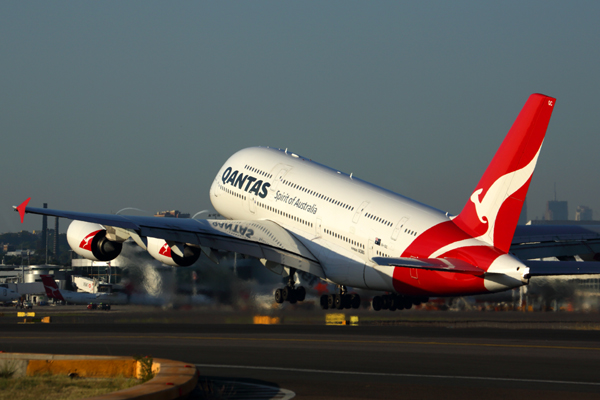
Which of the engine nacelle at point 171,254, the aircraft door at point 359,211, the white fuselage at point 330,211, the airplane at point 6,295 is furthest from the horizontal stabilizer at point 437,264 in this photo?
the airplane at point 6,295

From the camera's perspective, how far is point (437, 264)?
3133 cm

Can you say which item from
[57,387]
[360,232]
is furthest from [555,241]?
[57,387]

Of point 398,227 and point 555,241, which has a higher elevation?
point 398,227

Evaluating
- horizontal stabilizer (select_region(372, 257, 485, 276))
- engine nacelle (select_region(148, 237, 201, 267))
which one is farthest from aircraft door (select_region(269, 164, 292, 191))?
horizontal stabilizer (select_region(372, 257, 485, 276))

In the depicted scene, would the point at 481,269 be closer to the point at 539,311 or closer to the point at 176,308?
the point at 539,311

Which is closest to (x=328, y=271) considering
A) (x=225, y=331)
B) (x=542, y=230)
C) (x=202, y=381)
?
(x=225, y=331)

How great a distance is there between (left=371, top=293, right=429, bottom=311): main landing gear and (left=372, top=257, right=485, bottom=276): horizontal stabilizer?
831cm

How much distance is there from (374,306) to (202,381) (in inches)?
959

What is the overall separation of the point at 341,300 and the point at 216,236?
699 centimetres

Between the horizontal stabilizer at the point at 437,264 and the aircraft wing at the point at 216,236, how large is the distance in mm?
9358

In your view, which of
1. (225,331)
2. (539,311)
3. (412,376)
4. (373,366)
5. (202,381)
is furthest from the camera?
(539,311)

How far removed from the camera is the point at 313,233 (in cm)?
4041

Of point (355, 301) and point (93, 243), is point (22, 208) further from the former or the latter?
point (355, 301)

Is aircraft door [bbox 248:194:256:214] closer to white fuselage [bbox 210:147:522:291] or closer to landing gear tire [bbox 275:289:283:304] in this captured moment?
white fuselage [bbox 210:147:522:291]
